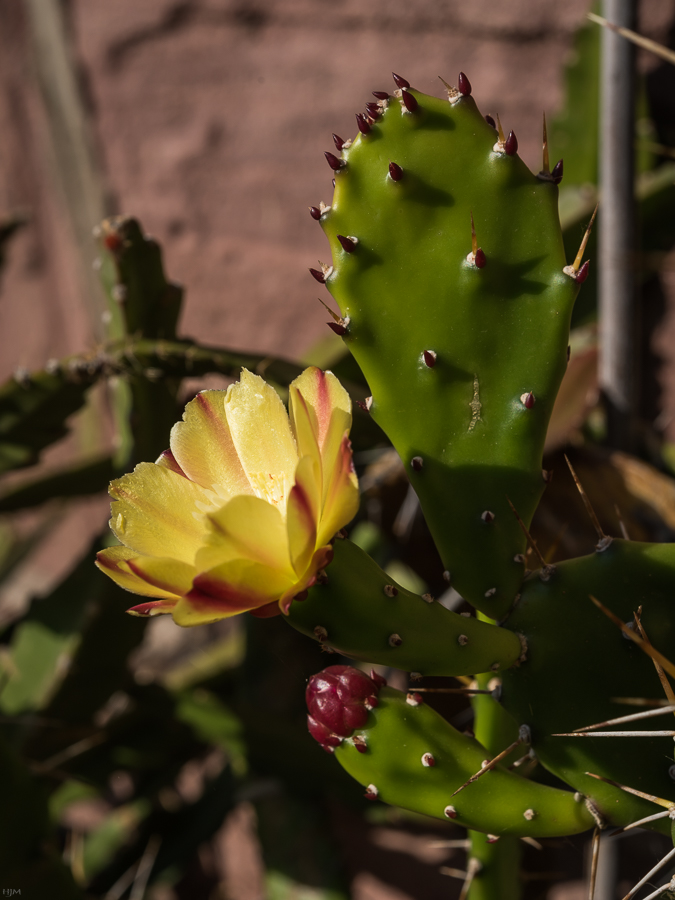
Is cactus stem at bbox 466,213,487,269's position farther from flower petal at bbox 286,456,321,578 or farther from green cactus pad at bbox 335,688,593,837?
green cactus pad at bbox 335,688,593,837

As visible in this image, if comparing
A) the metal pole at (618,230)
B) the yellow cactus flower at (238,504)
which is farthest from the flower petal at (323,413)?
the metal pole at (618,230)

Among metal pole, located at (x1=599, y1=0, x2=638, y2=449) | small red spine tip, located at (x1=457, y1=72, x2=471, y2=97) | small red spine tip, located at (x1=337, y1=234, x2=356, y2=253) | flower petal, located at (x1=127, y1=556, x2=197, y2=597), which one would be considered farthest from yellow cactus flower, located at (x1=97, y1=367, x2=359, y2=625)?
metal pole, located at (x1=599, y1=0, x2=638, y2=449)


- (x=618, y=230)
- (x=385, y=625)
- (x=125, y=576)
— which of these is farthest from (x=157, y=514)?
(x=618, y=230)

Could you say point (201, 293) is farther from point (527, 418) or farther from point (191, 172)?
point (527, 418)

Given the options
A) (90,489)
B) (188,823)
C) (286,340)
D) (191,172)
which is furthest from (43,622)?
(191,172)

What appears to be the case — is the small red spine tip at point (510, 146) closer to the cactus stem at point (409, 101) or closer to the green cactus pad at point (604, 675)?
the cactus stem at point (409, 101)

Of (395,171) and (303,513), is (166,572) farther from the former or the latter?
(395,171)
